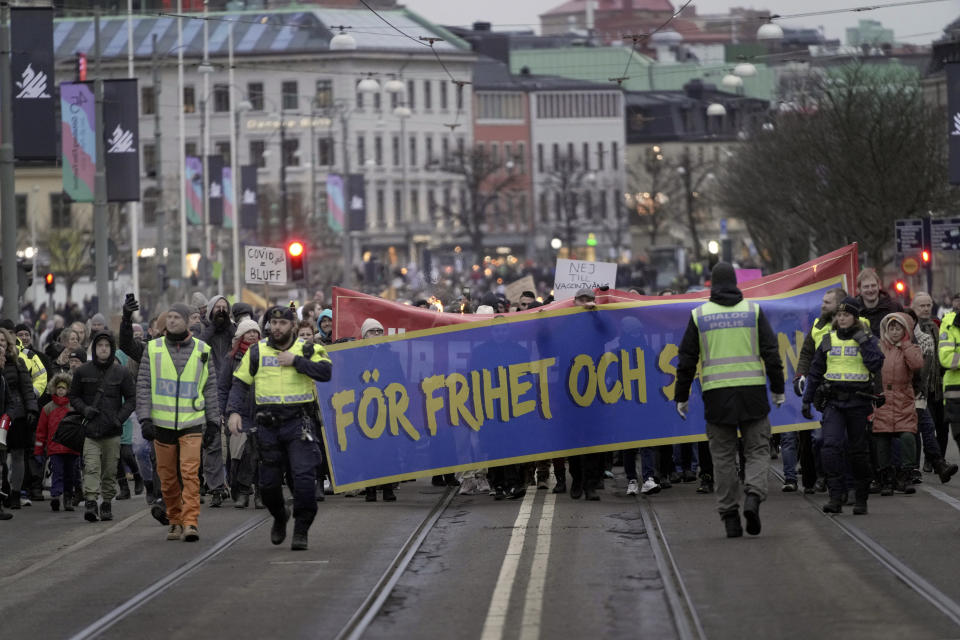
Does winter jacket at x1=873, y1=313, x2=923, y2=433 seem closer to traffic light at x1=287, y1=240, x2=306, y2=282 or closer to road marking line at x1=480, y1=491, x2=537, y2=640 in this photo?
road marking line at x1=480, y1=491, x2=537, y2=640

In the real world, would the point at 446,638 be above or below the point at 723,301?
below

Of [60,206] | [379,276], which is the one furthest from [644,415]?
[60,206]

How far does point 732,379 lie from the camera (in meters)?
15.6

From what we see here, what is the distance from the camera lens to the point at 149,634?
1212 cm

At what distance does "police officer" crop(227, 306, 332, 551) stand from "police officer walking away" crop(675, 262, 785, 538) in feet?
8.54

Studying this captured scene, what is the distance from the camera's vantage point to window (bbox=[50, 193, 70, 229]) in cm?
9568

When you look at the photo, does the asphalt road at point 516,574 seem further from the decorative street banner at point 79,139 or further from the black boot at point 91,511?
the decorative street banner at point 79,139

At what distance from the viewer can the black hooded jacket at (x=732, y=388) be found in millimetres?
15578

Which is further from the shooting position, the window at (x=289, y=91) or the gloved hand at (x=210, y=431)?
the window at (x=289, y=91)

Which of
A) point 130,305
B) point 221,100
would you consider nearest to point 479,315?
point 130,305

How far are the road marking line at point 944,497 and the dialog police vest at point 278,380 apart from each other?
18.2 ft

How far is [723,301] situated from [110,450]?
20.3ft

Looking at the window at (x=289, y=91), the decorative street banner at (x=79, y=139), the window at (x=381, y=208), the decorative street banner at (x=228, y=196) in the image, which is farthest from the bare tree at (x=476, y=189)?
the decorative street banner at (x=79, y=139)

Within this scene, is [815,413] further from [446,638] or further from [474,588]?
[446,638]
